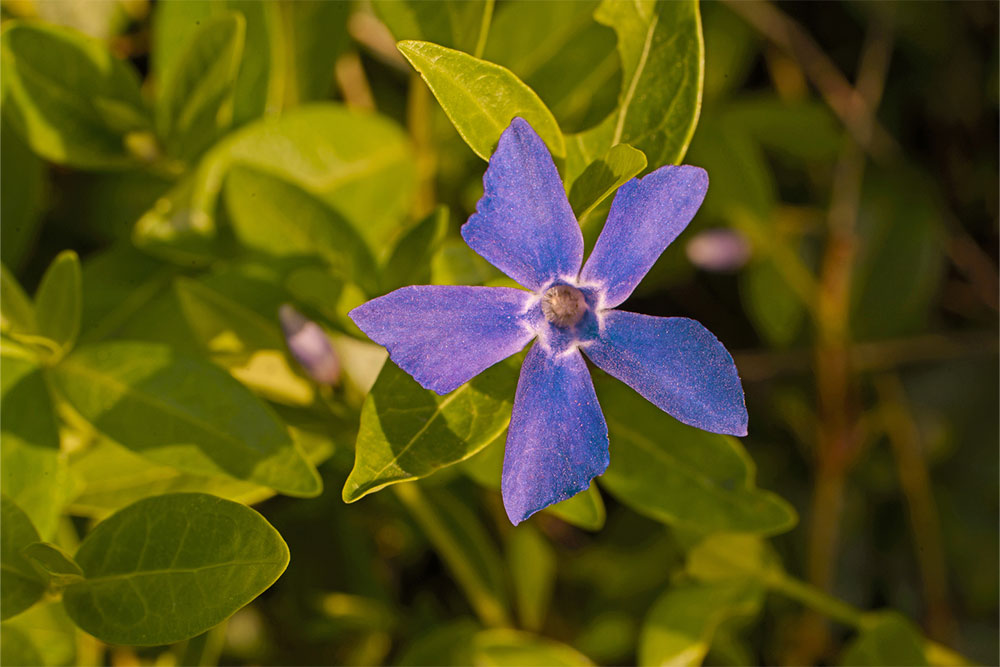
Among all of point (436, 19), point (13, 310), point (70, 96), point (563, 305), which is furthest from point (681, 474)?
point (70, 96)

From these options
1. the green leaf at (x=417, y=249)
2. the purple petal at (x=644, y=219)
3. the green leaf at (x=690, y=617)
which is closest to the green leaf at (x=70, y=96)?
the green leaf at (x=417, y=249)

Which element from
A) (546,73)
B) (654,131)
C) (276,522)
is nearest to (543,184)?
(654,131)

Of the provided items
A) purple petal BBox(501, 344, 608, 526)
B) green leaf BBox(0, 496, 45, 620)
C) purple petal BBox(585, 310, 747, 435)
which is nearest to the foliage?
green leaf BBox(0, 496, 45, 620)

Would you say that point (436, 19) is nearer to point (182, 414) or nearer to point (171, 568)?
point (182, 414)

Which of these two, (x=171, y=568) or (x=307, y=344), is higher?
(x=307, y=344)

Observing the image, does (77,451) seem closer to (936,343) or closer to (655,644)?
(655,644)
